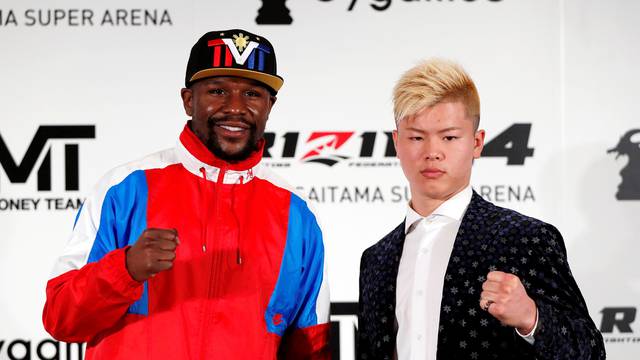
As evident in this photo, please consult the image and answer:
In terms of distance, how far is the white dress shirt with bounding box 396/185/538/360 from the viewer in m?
1.72

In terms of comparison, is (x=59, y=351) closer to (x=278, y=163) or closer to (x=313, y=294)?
(x=278, y=163)

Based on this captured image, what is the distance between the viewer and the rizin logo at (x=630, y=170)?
2.92 meters

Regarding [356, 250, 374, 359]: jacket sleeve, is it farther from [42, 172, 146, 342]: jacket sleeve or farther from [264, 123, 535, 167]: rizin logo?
[264, 123, 535, 167]: rizin logo

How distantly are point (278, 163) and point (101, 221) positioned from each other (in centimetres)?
123

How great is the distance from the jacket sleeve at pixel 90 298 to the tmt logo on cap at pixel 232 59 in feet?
1.69

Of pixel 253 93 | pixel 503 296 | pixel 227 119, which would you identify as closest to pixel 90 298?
pixel 227 119

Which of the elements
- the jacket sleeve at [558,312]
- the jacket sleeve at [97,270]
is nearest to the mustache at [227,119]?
the jacket sleeve at [97,270]

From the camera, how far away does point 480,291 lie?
1.65 metres

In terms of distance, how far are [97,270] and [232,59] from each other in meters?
0.60

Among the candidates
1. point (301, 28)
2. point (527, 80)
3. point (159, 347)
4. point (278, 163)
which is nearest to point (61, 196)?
point (278, 163)

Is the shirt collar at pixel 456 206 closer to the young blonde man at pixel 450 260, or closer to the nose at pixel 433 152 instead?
the young blonde man at pixel 450 260

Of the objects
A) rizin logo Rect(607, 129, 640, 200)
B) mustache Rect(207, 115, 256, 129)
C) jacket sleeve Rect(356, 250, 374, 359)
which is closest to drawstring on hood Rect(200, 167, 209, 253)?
mustache Rect(207, 115, 256, 129)

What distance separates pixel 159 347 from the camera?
173cm

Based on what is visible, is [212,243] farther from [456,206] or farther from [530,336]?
[530,336]
